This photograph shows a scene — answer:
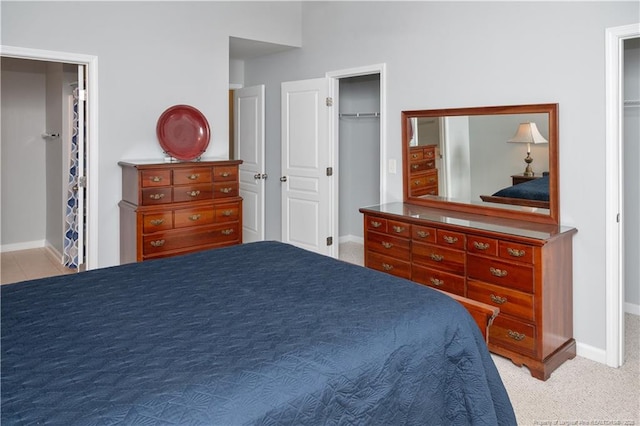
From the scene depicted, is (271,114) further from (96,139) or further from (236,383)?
(236,383)

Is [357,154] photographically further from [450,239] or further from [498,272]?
[498,272]

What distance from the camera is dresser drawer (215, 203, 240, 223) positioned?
4.18m

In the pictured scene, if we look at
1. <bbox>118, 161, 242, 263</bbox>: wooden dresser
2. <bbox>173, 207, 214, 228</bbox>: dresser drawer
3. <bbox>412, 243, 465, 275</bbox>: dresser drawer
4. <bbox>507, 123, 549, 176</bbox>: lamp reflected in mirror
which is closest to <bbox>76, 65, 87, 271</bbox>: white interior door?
<bbox>118, 161, 242, 263</bbox>: wooden dresser

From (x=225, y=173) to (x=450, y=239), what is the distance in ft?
6.65

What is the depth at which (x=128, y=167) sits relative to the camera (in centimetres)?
392

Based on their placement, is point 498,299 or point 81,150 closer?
point 498,299

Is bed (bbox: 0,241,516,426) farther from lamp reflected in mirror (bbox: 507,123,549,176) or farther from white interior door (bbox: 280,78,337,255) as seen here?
white interior door (bbox: 280,78,337,255)

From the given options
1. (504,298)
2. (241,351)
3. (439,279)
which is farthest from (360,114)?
(241,351)

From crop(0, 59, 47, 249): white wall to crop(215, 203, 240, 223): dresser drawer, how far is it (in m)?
3.27

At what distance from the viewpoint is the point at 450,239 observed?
3258 mm

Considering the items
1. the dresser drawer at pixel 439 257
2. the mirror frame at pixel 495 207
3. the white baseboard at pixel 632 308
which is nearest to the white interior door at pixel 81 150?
the mirror frame at pixel 495 207

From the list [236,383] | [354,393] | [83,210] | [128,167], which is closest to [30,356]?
[236,383]

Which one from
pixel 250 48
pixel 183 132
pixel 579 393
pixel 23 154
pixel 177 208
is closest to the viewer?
pixel 579 393

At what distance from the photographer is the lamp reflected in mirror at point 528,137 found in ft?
10.7
